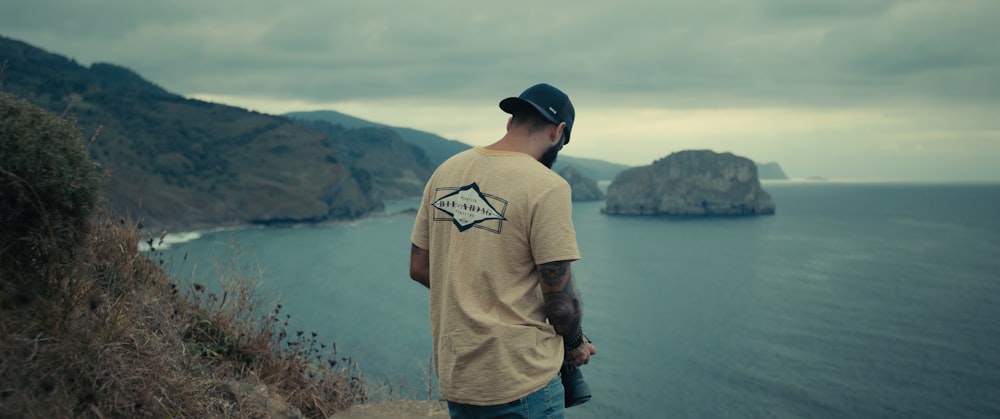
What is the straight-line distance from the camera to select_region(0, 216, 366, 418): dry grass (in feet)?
8.72

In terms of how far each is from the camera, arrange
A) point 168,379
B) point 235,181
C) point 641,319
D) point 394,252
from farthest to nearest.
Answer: point 235,181 < point 394,252 < point 641,319 < point 168,379

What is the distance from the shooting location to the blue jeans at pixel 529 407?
2.12 metres

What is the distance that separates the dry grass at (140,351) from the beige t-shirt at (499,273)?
168 centimetres

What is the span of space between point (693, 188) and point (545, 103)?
5668 inches

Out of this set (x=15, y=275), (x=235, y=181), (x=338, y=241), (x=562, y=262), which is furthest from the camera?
(x=235, y=181)

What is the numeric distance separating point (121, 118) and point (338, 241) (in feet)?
182

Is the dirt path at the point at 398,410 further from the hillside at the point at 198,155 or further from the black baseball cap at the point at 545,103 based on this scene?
the hillside at the point at 198,155

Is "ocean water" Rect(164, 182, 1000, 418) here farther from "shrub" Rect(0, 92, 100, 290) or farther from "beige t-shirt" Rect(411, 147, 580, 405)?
"beige t-shirt" Rect(411, 147, 580, 405)

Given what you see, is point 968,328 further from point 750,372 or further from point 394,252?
point 394,252

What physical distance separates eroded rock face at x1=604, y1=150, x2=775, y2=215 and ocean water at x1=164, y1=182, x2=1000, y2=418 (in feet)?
123

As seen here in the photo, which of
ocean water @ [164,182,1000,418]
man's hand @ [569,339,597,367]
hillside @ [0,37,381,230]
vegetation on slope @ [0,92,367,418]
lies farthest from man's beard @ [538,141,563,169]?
hillside @ [0,37,381,230]

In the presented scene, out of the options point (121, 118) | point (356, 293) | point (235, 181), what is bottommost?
point (356, 293)

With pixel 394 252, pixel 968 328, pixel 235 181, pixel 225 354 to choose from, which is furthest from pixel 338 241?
pixel 225 354

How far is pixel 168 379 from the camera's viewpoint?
329 cm
